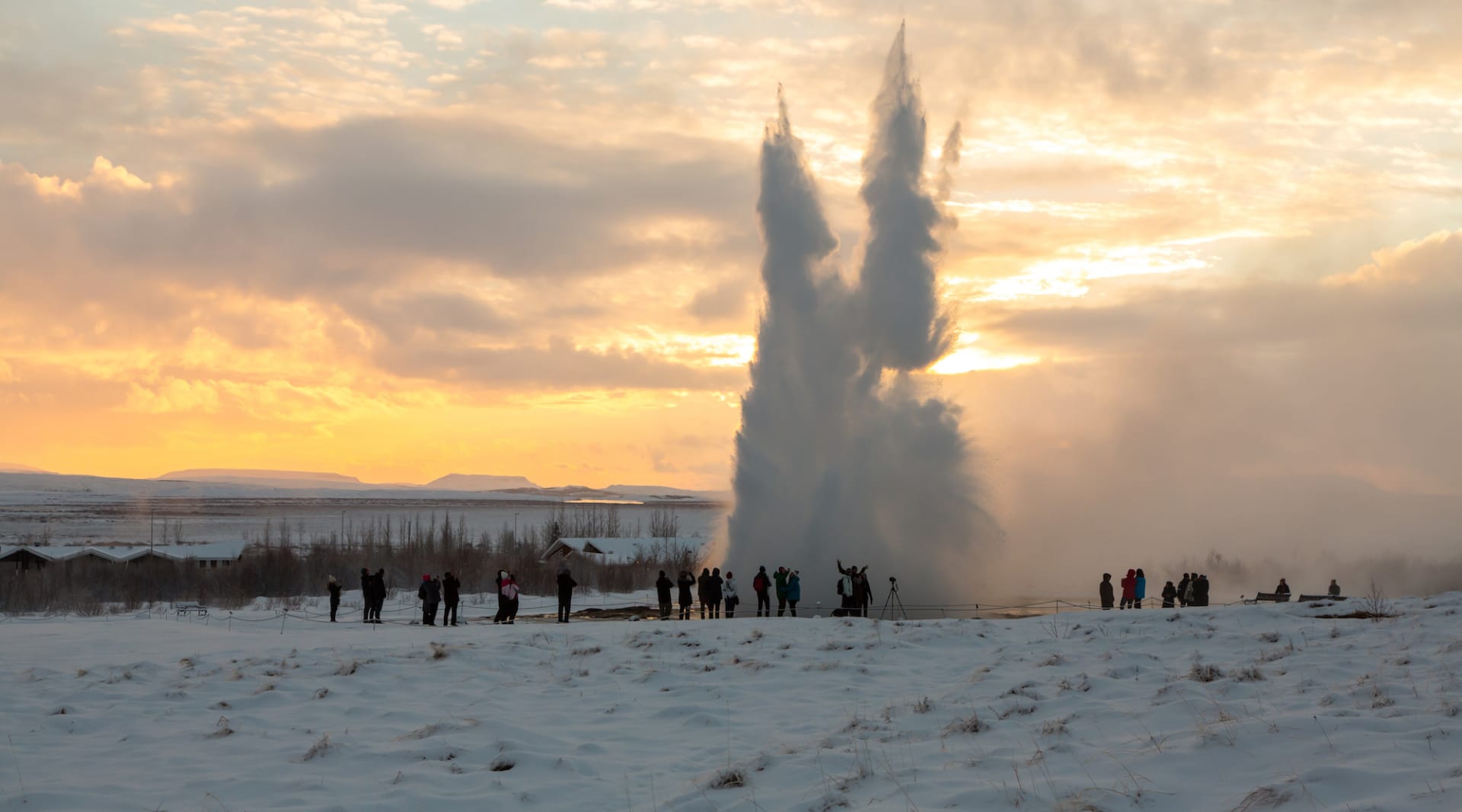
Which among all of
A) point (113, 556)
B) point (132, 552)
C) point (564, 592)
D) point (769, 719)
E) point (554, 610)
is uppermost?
point (564, 592)

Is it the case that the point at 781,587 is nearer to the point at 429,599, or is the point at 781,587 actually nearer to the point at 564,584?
the point at 564,584

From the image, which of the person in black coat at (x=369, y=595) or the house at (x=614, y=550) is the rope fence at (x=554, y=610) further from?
the house at (x=614, y=550)

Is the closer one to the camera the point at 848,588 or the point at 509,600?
the point at 509,600

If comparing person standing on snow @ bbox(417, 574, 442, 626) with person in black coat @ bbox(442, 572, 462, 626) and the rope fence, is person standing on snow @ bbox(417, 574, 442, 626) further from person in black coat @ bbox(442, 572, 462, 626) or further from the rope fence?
the rope fence

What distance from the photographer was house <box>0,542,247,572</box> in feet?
216

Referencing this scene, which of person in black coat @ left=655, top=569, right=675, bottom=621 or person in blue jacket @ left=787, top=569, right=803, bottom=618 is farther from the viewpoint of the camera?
person in black coat @ left=655, top=569, right=675, bottom=621

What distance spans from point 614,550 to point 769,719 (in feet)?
214

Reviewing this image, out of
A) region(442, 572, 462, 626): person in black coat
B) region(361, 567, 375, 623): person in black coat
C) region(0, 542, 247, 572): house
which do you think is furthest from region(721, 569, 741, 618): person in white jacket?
region(0, 542, 247, 572): house

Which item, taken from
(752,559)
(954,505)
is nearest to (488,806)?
(752,559)

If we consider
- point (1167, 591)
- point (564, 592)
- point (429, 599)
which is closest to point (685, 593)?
point (564, 592)

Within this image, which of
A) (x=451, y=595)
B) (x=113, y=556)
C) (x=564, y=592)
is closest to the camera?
(x=451, y=595)

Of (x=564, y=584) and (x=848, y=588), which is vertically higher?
(x=564, y=584)

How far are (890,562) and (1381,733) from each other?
35452mm

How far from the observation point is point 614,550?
7925 cm
